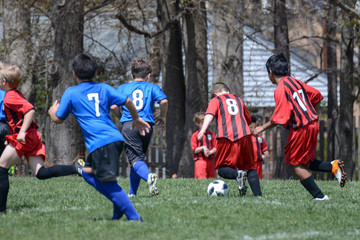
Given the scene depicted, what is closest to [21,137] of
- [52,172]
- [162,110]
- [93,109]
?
[52,172]

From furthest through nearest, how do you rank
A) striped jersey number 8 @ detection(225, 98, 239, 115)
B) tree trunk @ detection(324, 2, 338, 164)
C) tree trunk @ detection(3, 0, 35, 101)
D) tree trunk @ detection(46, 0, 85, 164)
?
tree trunk @ detection(3, 0, 35, 101) → tree trunk @ detection(324, 2, 338, 164) → tree trunk @ detection(46, 0, 85, 164) → striped jersey number 8 @ detection(225, 98, 239, 115)

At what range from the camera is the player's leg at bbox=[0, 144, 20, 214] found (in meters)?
6.60

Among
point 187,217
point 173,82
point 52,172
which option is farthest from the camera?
point 173,82

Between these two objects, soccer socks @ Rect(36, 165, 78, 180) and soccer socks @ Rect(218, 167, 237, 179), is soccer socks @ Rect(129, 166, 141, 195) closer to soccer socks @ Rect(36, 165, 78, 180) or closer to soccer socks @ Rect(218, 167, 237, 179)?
soccer socks @ Rect(218, 167, 237, 179)

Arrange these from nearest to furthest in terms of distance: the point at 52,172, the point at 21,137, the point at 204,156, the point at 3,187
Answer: the point at 21,137 < the point at 3,187 < the point at 52,172 < the point at 204,156

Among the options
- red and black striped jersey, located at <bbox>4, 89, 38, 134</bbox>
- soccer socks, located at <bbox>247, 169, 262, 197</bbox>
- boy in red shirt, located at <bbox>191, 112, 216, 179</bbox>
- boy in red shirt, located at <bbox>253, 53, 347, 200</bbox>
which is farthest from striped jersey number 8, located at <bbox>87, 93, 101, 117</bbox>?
boy in red shirt, located at <bbox>191, 112, 216, 179</bbox>

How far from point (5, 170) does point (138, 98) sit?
202cm

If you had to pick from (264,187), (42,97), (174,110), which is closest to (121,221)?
(264,187)

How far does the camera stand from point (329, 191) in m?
8.99

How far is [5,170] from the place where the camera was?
6.64m

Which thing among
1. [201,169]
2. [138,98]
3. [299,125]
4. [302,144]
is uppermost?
[138,98]

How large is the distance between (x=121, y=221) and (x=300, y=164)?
2620 mm

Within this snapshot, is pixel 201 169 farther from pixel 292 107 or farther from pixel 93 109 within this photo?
pixel 93 109

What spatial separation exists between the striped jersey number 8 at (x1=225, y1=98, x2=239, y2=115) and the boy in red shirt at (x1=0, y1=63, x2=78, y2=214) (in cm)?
224
